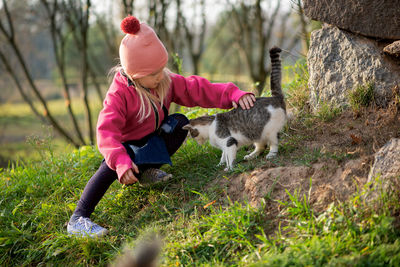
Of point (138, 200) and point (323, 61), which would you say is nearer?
point (138, 200)

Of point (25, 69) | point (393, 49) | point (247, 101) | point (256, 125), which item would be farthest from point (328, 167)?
point (25, 69)

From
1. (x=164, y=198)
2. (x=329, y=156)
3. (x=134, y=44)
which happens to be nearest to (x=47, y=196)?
(x=164, y=198)

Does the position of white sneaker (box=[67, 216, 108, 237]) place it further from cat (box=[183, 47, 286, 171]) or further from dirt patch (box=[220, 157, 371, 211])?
cat (box=[183, 47, 286, 171])

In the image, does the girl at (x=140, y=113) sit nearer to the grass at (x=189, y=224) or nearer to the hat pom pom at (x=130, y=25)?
the hat pom pom at (x=130, y=25)

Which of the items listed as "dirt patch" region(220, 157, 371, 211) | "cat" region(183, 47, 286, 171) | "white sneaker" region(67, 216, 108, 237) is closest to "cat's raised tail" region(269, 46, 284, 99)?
"cat" region(183, 47, 286, 171)

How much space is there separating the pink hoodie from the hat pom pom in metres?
0.46

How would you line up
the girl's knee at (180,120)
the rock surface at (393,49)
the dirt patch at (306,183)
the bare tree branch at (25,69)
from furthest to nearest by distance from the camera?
the bare tree branch at (25,69)
the girl's knee at (180,120)
the rock surface at (393,49)
the dirt patch at (306,183)

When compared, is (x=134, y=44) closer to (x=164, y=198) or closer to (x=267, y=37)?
(x=164, y=198)

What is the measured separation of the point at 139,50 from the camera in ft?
9.36

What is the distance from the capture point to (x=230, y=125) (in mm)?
3369

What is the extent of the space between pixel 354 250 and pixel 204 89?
2.07 m

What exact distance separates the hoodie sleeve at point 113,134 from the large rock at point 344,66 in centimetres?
215

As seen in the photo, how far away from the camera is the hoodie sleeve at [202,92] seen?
3.42 m

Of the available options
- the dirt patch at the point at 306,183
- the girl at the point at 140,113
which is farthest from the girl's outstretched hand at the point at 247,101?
the dirt patch at the point at 306,183
